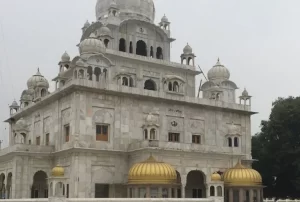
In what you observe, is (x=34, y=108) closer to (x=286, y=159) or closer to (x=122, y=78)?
(x=122, y=78)

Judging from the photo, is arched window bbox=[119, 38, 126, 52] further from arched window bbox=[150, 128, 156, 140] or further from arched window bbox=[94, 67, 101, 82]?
arched window bbox=[150, 128, 156, 140]

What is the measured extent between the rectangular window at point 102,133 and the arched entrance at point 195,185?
7.05 m

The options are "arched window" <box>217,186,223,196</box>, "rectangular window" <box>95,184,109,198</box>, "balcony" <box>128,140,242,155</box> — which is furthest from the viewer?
"rectangular window" <box>95,184,109,198</box>

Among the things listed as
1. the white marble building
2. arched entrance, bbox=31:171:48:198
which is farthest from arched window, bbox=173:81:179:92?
arched entrance, bbox=31:171:48:198

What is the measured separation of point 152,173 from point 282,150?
19204mm

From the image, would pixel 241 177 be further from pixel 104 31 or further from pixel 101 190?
pixel 104 31

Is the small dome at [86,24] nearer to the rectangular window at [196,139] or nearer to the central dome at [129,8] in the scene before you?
the central dome at [129,8]

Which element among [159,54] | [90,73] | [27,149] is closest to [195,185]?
[90,73]

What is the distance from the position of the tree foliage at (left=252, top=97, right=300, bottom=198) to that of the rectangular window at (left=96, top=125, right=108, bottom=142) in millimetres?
18834

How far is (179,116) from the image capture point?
3519 cm

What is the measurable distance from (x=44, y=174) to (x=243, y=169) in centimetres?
1434

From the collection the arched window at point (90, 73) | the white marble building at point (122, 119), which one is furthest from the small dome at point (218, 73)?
the arched window at point (90, 73)

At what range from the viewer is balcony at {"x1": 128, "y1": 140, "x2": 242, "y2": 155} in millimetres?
31031

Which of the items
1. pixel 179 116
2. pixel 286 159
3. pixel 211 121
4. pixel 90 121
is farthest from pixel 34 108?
pixel 286 159
